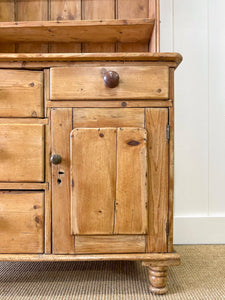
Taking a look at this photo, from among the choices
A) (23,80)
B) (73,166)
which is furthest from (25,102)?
(73,166)

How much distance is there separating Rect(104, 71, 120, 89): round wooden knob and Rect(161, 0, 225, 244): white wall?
559mm

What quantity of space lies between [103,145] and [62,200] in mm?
215

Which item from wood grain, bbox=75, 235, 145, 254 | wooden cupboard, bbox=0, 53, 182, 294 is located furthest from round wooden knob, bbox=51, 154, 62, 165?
wood grain, bbox=75, 235, 145, 254

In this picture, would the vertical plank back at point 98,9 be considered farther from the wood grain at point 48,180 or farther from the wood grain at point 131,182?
the wood grain at point 131,182

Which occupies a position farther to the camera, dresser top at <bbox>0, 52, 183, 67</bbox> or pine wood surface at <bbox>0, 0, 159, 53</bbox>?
pine wood surface at <bbox>0, 0, 159, 53</bbox>

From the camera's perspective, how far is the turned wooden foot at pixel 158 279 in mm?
827

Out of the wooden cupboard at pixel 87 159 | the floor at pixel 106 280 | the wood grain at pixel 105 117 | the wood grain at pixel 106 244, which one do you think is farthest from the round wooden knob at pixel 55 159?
the floor at pixel 106 280

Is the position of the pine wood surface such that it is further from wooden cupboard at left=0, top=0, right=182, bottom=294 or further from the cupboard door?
the cupboard door

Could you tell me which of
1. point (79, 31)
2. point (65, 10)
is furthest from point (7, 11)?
point (79, 31)

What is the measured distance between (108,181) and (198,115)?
0.68 metres

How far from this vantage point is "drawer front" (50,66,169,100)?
811mm

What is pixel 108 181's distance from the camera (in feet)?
2.65

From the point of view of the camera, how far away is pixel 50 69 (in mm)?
816

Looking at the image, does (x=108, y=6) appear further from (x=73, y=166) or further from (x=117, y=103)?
(x=73, y=166)
